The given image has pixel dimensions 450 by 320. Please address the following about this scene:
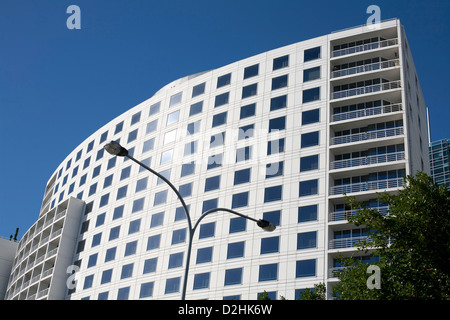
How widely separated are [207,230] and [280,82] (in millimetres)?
18083

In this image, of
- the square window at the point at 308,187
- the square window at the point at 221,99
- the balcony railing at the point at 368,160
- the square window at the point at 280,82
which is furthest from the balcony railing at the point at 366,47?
the square window at the point at 308,187

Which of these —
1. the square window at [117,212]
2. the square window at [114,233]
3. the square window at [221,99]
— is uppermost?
the square window at [221,99]

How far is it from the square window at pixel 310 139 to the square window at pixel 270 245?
10.1 meters

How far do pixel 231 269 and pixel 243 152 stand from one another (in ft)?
41.4

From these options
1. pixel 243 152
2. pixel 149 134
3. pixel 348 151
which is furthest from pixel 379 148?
pixel 149 134

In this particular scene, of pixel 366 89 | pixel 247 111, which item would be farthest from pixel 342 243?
pixel 247 111

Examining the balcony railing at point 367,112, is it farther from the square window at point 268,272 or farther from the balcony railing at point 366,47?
the square window at point 268,272

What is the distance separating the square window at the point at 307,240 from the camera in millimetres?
49406

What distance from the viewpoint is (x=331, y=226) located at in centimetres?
4934

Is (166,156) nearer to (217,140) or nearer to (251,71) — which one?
(217,140)

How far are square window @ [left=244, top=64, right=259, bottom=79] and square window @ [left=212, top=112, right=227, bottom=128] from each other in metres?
5.29

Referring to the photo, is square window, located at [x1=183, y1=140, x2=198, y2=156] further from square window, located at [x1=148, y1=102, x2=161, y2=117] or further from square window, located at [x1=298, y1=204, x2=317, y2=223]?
square window, located at [x1=298, y1=204, x2=317, y2=223]

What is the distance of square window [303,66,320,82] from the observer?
58.3m
